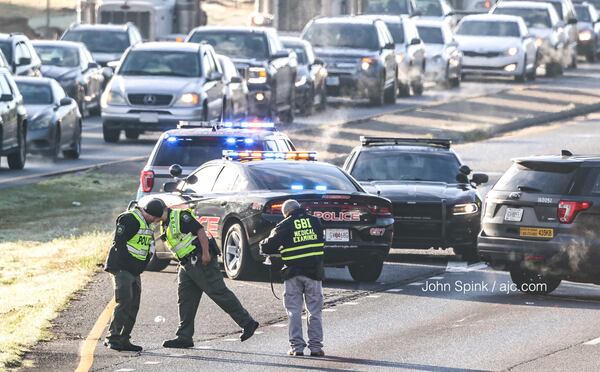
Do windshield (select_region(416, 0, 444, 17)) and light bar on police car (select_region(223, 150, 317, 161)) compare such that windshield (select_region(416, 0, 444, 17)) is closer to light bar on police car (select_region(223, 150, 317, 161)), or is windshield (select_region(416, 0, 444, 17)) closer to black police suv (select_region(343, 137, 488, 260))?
black police suv (select_region(343, 137, 488, 260))

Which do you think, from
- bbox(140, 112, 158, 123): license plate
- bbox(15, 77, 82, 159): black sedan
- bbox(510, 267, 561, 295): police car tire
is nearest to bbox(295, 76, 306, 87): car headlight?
bbox(140, 112, 158, 123): license plate

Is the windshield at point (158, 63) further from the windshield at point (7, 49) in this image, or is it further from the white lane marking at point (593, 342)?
the white lane marking at point (593, 342)

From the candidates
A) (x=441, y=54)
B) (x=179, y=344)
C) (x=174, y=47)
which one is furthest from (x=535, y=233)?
(x=441, y=54)

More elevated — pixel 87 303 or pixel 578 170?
pixel 578 170

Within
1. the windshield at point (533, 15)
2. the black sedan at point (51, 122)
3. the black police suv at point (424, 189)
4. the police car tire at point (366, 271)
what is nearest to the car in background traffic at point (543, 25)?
the windshield at point (533, 15)

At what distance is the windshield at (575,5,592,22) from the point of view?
209 ft

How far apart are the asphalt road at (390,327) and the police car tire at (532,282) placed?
0.43 ft

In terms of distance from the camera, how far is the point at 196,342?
1609 cm

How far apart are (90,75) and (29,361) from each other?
1128 inches

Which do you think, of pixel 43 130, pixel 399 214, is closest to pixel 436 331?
pixel 399 214

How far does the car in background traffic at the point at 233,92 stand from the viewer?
37.9 metres

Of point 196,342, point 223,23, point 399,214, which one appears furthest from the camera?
point 223,23

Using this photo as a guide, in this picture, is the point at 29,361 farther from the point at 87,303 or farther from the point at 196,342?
the point at 87,303

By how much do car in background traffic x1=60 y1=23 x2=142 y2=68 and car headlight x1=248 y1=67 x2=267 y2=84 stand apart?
24.0 feet
